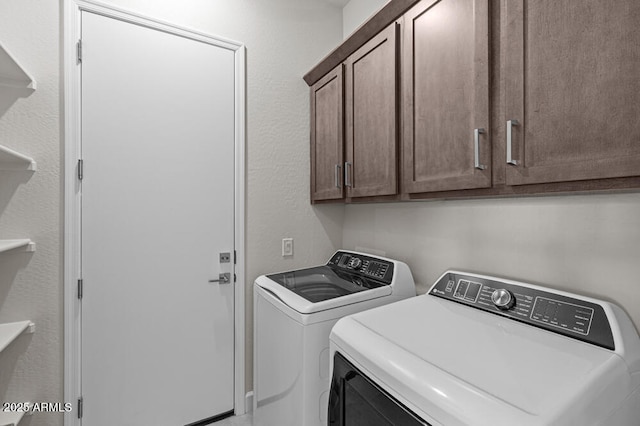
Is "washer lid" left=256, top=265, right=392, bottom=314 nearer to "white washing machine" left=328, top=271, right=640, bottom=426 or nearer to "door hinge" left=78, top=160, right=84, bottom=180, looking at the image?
"white washing machine" left=328, top=271, right=640, bottom=426

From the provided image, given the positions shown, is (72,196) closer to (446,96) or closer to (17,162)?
(17,162)

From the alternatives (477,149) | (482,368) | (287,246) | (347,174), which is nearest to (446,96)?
(477,149)

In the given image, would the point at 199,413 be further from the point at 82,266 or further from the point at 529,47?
the point at 529,47

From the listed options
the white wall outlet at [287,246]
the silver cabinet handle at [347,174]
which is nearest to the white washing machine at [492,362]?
the silver cabinet handle at [347,174]

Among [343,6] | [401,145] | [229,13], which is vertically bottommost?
[401,145]

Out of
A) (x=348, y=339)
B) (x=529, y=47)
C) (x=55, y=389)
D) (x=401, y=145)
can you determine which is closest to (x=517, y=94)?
(x=529, y=47)

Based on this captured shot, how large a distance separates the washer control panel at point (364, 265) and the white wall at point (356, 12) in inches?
61.6

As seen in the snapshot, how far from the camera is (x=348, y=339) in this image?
40.2 inches

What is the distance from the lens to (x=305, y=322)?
1.26 m

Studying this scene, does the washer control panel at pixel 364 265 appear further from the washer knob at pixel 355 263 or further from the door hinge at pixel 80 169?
the door hinge at pixel 80 169

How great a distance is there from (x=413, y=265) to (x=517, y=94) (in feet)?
3.38

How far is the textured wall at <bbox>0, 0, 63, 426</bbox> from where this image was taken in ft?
4.66

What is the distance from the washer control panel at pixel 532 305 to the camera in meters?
0.90

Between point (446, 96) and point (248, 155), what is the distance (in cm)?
125
